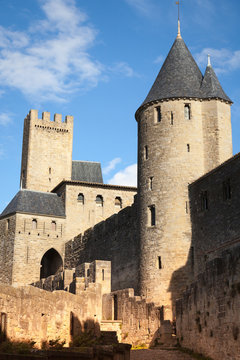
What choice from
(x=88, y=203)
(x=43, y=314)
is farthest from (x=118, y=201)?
(x=43, y=314)

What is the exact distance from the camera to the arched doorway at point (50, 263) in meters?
39.7

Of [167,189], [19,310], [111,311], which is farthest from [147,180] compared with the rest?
[19,310]

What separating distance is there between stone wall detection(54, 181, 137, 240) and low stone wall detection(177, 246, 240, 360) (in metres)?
20.8

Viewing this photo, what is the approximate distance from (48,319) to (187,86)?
14253 mm

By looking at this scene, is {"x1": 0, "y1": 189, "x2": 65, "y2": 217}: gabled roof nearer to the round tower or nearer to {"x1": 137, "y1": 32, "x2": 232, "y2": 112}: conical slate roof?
the round tower

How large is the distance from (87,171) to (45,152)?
382 cm

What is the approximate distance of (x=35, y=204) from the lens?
132 feet

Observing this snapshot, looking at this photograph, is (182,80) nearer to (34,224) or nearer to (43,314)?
(43,314)

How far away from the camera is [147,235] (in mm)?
25766

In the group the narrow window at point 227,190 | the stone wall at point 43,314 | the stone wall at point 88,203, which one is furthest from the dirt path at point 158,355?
the stone wall at point 88,203

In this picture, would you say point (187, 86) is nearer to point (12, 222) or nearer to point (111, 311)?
point (111, 311)

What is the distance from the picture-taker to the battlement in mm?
50125

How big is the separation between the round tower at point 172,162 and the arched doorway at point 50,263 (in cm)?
1441

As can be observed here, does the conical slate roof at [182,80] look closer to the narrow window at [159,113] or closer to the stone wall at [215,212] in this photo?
the narrow window at [159,113]
